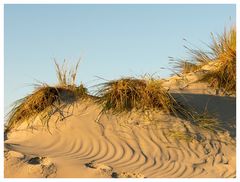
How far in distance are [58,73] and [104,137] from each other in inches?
65.4

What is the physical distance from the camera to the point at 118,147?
7367 millimetres

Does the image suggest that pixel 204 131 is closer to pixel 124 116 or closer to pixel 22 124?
pixel 124 116

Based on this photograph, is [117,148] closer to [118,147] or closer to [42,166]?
[118,147]

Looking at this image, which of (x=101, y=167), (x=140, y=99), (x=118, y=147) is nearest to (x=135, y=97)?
(x=140, y=99)

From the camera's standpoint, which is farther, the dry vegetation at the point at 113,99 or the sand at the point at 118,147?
the dry vegetation at the point at 113,99

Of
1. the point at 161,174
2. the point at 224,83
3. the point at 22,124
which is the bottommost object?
the point at 161,174

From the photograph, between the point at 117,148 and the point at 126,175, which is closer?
the point at 126,175

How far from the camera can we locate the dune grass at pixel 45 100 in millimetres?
8289

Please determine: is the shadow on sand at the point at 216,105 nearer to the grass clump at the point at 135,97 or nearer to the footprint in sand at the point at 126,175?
the grass clump at the point at 135,97

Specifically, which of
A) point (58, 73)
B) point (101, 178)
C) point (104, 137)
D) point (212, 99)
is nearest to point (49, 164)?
point (101, 178)

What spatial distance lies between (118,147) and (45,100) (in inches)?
65.3

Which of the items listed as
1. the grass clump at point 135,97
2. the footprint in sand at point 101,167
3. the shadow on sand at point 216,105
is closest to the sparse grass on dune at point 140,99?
the grass clump at point 135,97

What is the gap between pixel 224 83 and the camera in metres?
9.69

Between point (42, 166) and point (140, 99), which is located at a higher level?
point (140, 99)
